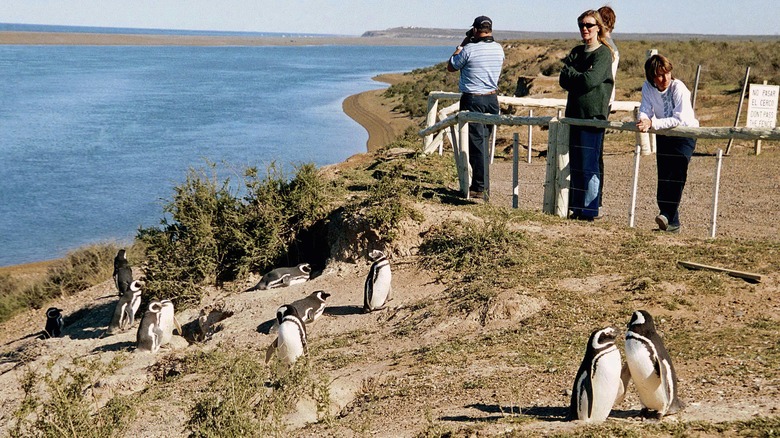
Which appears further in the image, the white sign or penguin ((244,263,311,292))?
the white sign

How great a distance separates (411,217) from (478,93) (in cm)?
230

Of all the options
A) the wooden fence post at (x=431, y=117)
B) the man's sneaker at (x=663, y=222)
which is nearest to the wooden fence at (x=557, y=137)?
the man's sneaker at (x=663, y=222)

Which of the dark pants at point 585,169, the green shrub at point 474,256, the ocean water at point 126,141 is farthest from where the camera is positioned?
the ocean water at point 126,141

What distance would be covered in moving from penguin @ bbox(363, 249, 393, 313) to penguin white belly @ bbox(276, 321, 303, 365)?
1286 millimetres

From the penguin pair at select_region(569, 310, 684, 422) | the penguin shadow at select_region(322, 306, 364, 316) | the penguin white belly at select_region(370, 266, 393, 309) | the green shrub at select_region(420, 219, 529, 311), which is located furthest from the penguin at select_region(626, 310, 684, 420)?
the penguin shadow at select_region(322, 306, 364, 316)

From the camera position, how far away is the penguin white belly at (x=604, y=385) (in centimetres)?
555

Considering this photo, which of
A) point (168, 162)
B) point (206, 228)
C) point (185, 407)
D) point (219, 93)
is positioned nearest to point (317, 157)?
point (168, 162)

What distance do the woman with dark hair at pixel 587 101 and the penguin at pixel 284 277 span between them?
3443 mm

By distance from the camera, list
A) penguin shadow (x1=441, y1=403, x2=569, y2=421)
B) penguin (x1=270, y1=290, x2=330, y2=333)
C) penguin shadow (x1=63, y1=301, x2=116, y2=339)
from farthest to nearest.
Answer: penguin shadow (x1=63, y1=301, x2=116, y2=339) < penguin (x1=270, y1=290, x2=330, y2=333) < penguin shadow (x1=441, y1=403, x2=569, y2=421)

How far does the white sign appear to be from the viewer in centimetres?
1597

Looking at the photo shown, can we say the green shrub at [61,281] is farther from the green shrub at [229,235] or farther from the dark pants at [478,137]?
the dark pants at [478,137]

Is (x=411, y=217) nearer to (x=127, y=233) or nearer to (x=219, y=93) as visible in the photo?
(x=127, y=233)

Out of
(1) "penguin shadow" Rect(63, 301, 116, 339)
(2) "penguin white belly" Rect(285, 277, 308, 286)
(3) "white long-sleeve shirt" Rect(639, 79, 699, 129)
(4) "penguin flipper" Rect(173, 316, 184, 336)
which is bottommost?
(1) "penguin shadow" Rect(63, 301, 116, 339)

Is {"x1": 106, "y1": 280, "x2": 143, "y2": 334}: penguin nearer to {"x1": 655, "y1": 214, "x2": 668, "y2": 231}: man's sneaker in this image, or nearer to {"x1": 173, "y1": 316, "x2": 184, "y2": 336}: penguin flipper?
{"x1": 173, "y1": 316, "x2": 184, "y2": 336}: penguin flipper
